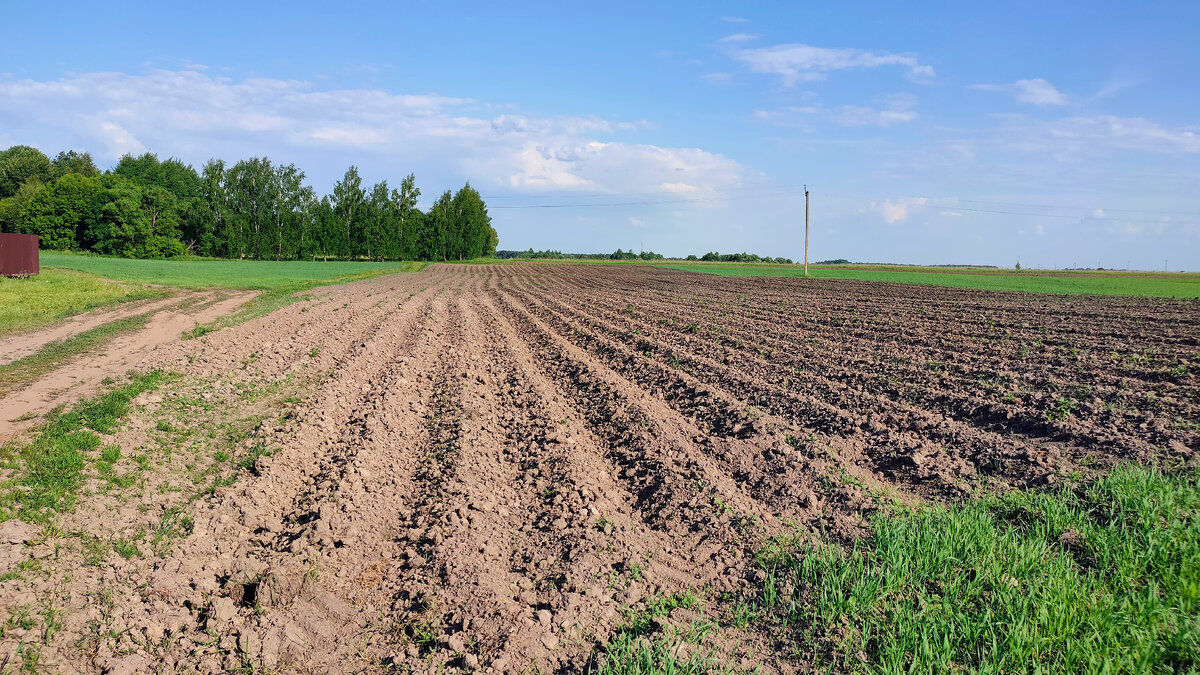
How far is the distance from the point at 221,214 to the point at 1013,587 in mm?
93908

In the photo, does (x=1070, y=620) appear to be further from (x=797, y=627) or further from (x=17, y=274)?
(x=17, y=274)

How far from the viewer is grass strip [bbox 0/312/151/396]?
10.6 m

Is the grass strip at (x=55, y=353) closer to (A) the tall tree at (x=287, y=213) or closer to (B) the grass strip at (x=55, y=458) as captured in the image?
(B) the grass strip at (x=55, y=458)

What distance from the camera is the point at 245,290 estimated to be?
111ft

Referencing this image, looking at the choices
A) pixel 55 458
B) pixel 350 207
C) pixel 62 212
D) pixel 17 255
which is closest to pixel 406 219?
pixel 350 207

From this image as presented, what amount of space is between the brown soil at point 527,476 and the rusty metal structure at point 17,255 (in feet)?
80.7

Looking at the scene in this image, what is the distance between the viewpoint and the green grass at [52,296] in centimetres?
1819

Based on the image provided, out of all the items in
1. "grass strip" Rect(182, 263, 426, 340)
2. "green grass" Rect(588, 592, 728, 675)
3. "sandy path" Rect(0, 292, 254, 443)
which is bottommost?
"green grass" Rect(588, 592, 728, 675)

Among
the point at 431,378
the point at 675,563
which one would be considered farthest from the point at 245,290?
the point at 675,563

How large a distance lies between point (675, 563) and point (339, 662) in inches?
91.9

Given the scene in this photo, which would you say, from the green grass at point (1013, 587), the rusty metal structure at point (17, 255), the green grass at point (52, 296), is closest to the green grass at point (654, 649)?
the green grass at point (1013, 587)

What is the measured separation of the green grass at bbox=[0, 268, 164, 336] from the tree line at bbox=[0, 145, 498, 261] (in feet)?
158

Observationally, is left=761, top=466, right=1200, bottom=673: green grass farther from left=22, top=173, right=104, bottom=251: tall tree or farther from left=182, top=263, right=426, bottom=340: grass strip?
left=22, top=173, right=104, bottom=251: tall tree

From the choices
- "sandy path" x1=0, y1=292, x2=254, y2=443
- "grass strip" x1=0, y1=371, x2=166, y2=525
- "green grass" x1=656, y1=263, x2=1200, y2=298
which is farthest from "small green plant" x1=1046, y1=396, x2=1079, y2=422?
"green grass" x1=656, y1=263, x2=1200, y2=298
